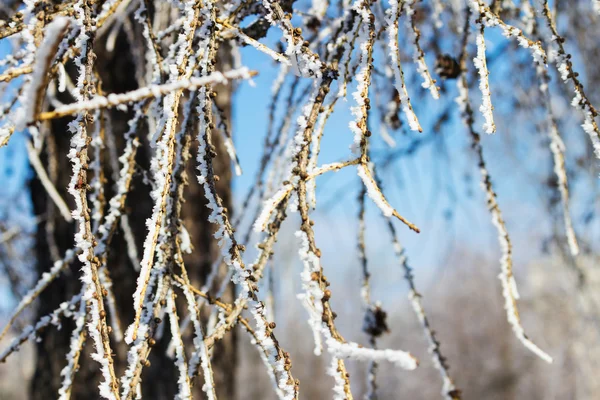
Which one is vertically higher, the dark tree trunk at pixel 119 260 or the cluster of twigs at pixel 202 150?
the dark tree trunk at pixel 119 260

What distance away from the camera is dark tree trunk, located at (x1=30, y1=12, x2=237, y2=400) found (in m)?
1.77

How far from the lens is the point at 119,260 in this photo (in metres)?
1.78

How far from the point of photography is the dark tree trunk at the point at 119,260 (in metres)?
1.77

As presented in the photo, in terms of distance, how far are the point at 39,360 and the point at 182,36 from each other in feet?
5.33

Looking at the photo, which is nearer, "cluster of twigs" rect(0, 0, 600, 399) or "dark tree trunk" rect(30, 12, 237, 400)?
"cluster of twigs" rect(0, 0, 600, 399)

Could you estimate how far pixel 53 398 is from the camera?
1821 millimetres

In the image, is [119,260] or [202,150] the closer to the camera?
[202,150]

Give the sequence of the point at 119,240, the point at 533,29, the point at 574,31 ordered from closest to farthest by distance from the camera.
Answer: the point at 533,29
the point at 119,240
the point at 574,31

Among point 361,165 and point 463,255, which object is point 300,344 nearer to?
point 463,255

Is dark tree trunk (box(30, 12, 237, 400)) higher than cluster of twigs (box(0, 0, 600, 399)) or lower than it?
higher

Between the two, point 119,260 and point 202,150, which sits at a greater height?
point 119,260

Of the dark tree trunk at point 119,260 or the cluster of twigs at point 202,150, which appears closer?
the cluster of twigs at point 202,150

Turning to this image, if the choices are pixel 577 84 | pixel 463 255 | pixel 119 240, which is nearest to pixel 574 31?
pixel 577 84

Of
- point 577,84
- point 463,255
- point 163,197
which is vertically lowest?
point 163,197
